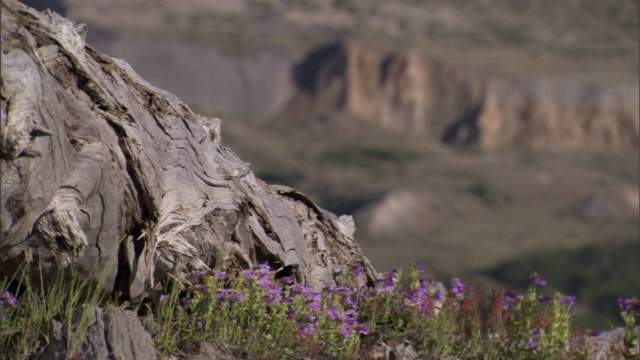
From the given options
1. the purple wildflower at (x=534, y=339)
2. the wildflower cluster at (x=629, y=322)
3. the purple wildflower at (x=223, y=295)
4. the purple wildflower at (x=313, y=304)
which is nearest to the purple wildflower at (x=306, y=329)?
the purple wildflower at (x=313, y=304)

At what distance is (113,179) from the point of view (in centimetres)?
588

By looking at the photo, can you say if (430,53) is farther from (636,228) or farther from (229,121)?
(636,228)

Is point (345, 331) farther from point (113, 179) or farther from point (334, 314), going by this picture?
point (113, 179)

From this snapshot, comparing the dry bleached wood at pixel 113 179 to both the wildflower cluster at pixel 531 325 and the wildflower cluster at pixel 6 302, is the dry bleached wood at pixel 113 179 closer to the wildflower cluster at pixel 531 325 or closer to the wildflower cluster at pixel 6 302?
the wildflower cluster at pixel 6 302

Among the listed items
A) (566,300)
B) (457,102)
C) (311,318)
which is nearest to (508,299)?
(566,300)

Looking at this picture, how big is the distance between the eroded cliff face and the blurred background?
11 centimetres

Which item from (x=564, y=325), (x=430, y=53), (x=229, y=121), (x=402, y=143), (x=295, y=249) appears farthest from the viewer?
Result: (x=430, y=53)

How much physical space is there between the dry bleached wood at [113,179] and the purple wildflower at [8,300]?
0.15 metres

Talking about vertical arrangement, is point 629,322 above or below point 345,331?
above

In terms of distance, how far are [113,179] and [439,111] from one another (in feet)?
253

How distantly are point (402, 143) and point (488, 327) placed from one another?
65.3 m

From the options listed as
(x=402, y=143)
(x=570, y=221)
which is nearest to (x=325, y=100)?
(x=402, y=143)

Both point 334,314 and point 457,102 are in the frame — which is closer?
point 334,314

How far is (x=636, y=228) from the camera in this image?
2203 inches
